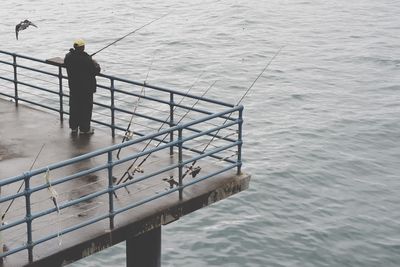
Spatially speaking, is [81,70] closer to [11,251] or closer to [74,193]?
[74,193]

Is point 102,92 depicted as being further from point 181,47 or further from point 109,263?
point 109,263

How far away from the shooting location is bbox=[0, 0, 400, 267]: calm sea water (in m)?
20.5

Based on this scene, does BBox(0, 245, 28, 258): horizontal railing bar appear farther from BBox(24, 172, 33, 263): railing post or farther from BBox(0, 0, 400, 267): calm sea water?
BBox(0, 0, 400, 267): calm sea water

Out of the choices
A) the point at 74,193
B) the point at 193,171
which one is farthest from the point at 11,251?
the point at 193,171

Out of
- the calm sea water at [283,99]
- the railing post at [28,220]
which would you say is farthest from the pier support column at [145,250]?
the calm sea water at [283,99]

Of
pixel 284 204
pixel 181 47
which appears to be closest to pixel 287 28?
pixel 181 47

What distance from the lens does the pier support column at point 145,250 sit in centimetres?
1200

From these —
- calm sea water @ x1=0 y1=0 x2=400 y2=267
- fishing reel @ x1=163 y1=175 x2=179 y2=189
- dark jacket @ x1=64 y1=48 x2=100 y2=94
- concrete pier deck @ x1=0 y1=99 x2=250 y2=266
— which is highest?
dark jacket @ x1=64 y1=48 x2=100 y2=94

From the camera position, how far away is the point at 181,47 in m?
42.2

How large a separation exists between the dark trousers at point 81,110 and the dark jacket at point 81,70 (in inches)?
4.1

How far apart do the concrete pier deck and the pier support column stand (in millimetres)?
1058

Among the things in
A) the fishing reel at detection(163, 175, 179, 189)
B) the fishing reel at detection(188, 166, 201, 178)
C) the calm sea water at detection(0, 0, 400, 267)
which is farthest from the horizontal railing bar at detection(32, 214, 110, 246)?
the calm sea water at detection(0, 0, 400, 267)

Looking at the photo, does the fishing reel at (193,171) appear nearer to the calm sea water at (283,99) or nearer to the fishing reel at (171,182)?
the fishing reel at (171,182)

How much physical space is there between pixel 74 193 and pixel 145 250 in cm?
175
